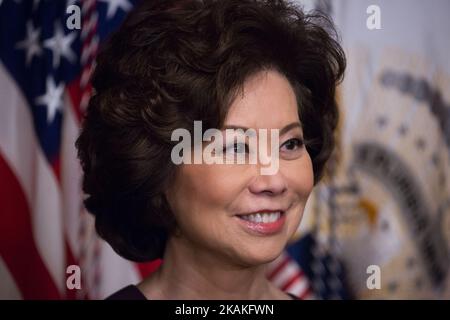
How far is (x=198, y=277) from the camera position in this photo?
54.6 inches

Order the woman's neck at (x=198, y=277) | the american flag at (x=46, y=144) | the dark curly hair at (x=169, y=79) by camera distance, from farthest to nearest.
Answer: the american flag at (x=46, y=144) → the woman's neck at (x=198, y=277) → the dark curly hair at (x=169, y=79)

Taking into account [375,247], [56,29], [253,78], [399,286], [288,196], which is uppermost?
[56,29]

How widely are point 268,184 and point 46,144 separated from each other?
910mm

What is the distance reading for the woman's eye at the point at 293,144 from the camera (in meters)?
1.31

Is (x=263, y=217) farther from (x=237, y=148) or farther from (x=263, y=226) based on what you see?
(x=237, y=148)

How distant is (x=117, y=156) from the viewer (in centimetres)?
131

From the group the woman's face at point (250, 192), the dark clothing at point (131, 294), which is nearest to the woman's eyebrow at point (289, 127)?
the woman's face at point (250, 192)

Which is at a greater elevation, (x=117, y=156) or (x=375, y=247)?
(x=117, y=156)

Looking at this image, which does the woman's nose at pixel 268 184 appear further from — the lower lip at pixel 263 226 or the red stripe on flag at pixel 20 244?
the red stripe on flag at pixel 20 244

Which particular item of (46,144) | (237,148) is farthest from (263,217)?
(46,144)

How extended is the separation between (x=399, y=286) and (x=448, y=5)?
0.90 meters

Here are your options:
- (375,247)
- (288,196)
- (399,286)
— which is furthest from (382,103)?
(288,196)

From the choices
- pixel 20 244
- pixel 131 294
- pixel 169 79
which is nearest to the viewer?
pixel 169 79
